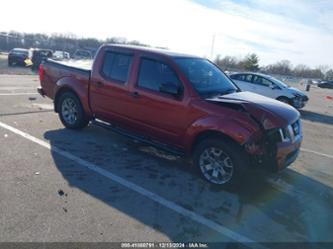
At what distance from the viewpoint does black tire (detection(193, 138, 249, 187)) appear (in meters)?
4.73

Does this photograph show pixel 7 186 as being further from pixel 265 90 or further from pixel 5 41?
pixel 5 41

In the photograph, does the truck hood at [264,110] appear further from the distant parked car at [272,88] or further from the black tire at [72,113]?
the distant parked car at [272,88]

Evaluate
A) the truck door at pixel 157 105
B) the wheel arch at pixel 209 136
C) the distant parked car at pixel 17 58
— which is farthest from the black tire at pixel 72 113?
the distant parked car at pixel 17 58

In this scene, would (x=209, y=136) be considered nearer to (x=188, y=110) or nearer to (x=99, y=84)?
(x=188, y=110)

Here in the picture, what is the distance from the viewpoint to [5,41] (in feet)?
222

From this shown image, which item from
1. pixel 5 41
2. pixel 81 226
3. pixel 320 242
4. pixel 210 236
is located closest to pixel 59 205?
pixel 81 226

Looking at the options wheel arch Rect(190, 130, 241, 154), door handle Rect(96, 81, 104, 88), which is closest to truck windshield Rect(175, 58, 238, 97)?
wheel arch Rect(190, 130, 241, 154)

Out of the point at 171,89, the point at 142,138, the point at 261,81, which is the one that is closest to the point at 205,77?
the point at 171,89

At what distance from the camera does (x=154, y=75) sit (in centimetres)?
563

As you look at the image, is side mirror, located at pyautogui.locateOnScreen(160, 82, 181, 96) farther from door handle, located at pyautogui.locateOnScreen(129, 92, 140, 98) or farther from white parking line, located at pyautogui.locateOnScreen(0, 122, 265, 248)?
white parking line, located at pyautogui.locateOnScreen(0, 122, 265, 248)

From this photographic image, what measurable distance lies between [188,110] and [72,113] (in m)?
3.18

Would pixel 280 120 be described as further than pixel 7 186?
Yes

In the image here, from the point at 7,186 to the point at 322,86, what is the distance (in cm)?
6464

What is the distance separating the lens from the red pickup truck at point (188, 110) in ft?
15.6
